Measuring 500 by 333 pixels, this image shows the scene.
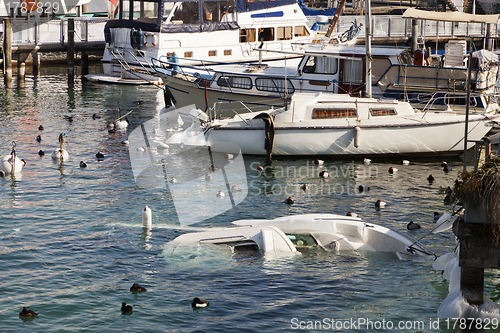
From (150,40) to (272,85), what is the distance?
11.6 meters

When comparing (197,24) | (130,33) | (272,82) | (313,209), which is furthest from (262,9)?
(313,209)

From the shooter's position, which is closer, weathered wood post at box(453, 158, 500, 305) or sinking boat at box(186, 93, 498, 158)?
weathered wood post at box(453, 158, 500, 305)

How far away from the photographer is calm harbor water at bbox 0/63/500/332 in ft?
37.0

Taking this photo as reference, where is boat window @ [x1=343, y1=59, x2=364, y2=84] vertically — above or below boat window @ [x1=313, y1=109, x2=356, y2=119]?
above

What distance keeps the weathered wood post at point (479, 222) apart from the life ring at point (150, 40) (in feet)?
91.5

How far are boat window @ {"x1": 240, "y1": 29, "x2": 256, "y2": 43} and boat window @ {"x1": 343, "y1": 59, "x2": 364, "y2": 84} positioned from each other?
1278cm

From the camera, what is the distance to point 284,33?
3872 cm

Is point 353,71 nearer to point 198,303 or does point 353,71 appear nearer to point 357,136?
point 357,136

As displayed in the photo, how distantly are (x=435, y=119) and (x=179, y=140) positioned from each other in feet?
34.1

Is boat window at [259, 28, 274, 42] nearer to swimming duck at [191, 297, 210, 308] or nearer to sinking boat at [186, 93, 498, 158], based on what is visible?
sinking boat at [186, 93, 498, 158]

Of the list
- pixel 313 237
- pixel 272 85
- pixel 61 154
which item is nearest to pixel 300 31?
pixel 272 85

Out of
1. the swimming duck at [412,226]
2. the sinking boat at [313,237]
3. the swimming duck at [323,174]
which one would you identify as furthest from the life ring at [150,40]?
the swimming duck at [412,226]

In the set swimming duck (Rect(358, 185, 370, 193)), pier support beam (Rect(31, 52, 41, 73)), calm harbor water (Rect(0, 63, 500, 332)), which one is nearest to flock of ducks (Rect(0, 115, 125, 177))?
calm harbor water (Rect(0, 63, 500, 332))

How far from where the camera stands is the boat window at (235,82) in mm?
27391
